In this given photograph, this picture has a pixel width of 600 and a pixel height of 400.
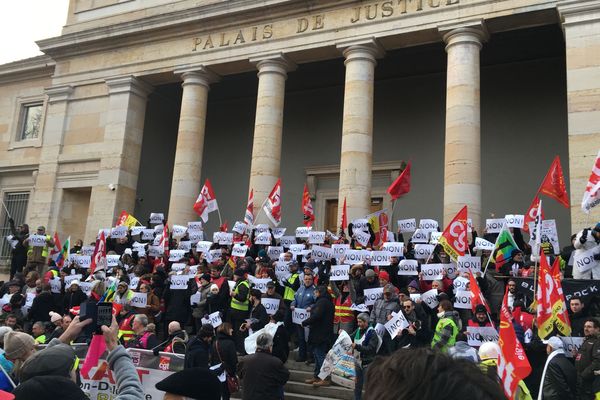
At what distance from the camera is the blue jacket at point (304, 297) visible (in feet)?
37.6

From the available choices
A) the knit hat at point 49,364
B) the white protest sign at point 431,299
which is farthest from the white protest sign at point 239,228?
the knit hat at point 49,364

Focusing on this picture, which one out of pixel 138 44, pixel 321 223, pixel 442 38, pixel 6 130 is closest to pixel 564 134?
pixel 442 38

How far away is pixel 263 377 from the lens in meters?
6.97

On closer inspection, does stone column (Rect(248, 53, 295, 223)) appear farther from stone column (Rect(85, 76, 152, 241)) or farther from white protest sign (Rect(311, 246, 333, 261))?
white protest sign (Rect(311, 246, 333, 261))

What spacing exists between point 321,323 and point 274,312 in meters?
1.37

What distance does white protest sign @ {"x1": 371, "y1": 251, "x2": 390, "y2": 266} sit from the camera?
41.5 ft

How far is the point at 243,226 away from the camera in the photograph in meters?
16.8

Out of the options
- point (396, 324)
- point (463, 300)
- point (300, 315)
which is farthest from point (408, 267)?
point (396, 324)

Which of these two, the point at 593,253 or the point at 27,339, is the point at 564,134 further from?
the point at 27,339

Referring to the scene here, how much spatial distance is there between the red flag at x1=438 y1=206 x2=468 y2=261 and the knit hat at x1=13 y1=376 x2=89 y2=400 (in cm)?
979

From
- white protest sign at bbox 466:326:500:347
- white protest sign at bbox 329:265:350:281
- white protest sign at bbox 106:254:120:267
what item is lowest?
white protest sign at bbox 466:326:500:347

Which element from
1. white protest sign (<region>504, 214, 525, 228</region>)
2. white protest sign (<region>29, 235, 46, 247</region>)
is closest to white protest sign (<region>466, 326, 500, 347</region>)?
white protest sign (<region>504, 214, 525, 228</region>)

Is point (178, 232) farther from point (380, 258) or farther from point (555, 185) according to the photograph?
point (555, 185)

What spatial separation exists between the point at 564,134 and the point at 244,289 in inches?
558
